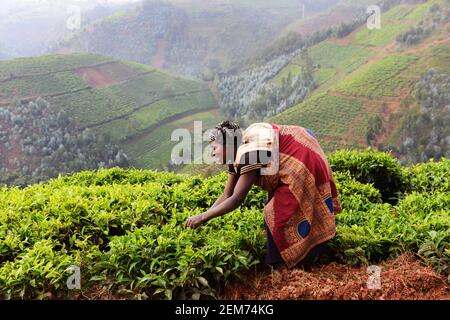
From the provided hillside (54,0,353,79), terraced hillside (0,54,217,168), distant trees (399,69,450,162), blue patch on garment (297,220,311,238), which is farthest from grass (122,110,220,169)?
blue patch on garment (297,220,311,238)

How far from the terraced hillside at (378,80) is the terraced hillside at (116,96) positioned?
64.6 feet

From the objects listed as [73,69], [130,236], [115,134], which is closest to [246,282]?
[130,236]

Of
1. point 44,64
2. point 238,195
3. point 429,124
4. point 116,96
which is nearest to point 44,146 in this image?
point 116,96

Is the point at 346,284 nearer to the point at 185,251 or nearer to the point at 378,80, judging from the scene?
the point at 185,251

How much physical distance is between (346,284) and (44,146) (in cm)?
5532

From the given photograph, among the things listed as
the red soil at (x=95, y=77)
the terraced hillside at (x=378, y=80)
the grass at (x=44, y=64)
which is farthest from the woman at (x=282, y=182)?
the red soil at (x=95, y=77)

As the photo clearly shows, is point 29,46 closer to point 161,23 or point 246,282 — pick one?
point 161,23

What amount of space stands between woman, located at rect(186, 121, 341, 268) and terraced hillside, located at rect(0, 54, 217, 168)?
175 ft

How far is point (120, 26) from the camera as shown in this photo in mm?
125812

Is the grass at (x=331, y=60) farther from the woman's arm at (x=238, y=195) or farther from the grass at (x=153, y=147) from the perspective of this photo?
the woman's arm at (x=238, y=195)

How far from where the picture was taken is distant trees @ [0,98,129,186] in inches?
1960

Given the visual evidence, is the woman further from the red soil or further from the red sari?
the red soil

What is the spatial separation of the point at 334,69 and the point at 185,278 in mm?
69593

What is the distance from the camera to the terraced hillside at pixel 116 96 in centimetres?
6162
